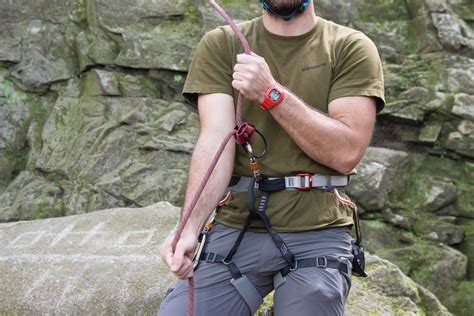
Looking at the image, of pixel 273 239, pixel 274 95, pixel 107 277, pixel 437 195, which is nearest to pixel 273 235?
pixel 273 239

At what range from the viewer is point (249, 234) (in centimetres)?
262

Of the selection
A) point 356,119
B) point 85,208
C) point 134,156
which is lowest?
point 85,208

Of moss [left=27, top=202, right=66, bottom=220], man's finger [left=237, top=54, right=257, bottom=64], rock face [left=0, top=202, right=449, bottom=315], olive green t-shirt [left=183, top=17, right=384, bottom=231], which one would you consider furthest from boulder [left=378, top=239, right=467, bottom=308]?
man's finger [left=237, top=54, right=257, bottom=64]

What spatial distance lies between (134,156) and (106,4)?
218 cm

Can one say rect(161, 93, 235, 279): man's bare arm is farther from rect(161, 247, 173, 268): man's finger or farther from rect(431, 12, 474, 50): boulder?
rect(431, 12, 474, 50): boulder

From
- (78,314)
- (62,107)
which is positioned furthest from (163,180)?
(78,314)

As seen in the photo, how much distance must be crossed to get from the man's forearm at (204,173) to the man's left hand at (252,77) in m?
0.35

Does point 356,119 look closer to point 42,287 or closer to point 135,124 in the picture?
point 42,287

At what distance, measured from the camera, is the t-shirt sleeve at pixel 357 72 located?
259cm

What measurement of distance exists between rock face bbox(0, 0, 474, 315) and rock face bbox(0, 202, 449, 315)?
294 cm

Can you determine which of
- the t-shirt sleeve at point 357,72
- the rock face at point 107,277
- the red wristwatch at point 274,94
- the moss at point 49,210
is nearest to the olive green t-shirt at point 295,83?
the t-shirt sleeve at point 357,72

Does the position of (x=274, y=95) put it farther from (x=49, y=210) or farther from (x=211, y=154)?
(x=49, y=210)

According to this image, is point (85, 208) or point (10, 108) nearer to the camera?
point (85, 208)

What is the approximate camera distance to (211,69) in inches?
108
